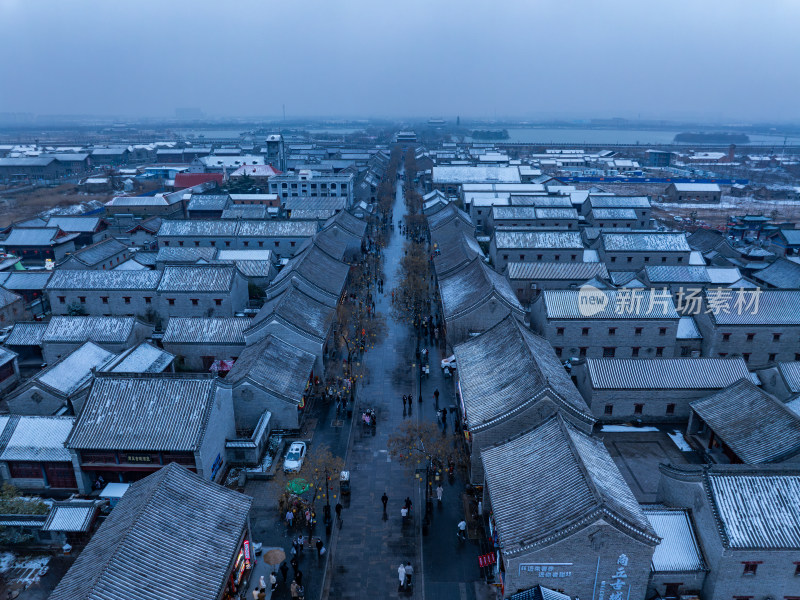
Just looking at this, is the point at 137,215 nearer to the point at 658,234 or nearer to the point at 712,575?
the point at 658,234

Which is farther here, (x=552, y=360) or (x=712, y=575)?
(x=552, y=360)

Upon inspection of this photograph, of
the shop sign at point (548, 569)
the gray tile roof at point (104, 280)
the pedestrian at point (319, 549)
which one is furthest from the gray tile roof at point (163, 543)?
the gray tile roof at point (104, 280)

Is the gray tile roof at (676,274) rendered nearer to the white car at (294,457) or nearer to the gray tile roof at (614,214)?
the gray tile roof at (614,214)

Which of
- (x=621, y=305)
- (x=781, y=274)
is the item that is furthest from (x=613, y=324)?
(x=781, y=274)

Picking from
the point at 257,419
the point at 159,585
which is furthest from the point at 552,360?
the point at 159,585

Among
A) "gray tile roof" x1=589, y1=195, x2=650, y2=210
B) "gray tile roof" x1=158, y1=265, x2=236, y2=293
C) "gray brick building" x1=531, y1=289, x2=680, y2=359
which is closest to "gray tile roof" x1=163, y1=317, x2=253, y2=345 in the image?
"gray tile roof" x1=158, y1=265, x2=236, y2=293
